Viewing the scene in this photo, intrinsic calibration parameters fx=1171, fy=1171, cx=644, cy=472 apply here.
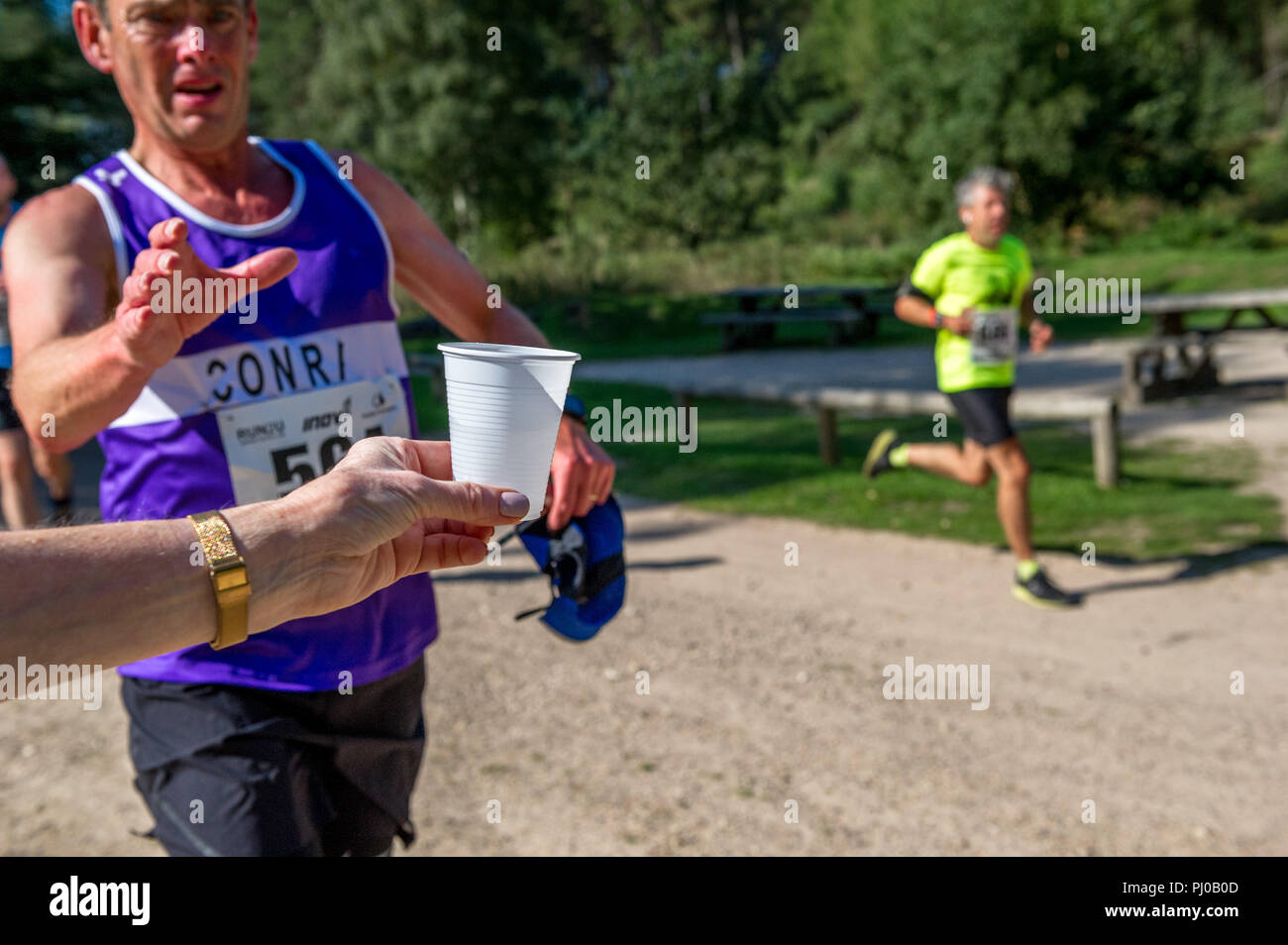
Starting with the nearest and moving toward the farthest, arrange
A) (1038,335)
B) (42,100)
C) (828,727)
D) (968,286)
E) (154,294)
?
(154,294), (828,727), (968,286), (1038,335), (42,100)

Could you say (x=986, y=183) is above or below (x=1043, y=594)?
above

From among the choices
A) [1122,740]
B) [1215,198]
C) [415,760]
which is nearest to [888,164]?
[1215,198]

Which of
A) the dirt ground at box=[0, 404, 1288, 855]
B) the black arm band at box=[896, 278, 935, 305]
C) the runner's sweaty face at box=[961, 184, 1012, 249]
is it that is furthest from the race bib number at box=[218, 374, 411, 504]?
the black arm band at box=[896, 278, 935, 305]

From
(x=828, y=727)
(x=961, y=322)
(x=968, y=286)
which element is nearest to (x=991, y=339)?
(x=961, y=322)

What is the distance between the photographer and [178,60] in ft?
7.21

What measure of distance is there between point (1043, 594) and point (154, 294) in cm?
521

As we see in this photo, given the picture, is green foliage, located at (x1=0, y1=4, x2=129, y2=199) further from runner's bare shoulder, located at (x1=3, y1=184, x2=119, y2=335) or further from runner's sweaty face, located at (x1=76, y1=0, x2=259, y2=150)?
runner's bare shoulder, located at (x1=3, y1=184, x2=119, y2=335)

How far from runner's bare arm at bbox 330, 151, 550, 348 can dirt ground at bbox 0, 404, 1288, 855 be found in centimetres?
184

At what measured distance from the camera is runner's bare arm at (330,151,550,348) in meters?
2.50

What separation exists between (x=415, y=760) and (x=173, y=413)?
863 millimetres

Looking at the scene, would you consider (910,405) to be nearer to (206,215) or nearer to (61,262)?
(206,215)

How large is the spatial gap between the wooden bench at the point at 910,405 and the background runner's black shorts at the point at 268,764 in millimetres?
5669

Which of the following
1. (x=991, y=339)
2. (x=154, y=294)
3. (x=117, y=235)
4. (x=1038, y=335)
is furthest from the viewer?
(x=1038, y=335)

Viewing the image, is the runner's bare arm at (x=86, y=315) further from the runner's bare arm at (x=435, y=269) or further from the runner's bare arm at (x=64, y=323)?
the runner's bare arm at (x=435, y=269)
